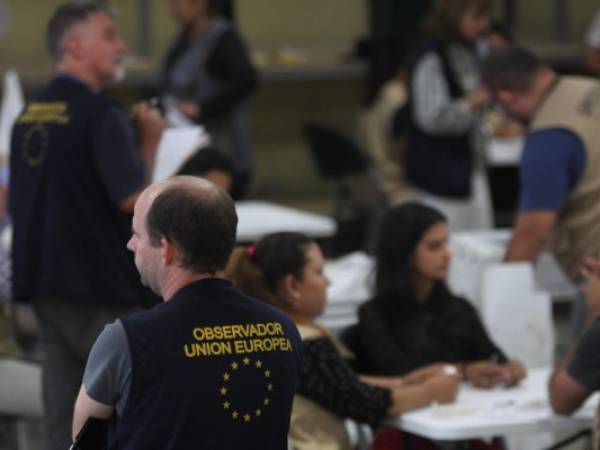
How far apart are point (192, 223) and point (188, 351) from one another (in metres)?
A: 0.23

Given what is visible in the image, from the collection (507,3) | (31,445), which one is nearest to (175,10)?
(31,445)

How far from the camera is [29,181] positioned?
4520 mm

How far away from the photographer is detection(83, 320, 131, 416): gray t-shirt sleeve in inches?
109

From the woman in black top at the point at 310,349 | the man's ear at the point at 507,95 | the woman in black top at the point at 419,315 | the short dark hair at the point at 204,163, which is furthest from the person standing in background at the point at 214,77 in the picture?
the woman in black top at the point at 310,349

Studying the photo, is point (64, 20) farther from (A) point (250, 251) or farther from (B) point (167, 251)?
(B) point (167, 251)

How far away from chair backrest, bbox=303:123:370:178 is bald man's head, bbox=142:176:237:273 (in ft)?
23.9

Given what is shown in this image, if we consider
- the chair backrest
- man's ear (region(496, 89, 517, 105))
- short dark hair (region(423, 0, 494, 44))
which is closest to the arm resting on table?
man's ear (region(496, 89, 517, 105))

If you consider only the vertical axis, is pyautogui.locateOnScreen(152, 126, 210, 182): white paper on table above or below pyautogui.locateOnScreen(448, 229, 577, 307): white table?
above

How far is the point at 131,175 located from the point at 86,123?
21cm

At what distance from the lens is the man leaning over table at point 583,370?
13.1 ft

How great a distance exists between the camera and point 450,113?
22.9ft

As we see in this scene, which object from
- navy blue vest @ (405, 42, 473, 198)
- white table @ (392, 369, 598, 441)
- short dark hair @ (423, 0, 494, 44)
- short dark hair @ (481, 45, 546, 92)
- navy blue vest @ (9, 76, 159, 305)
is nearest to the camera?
white table @ (392, 369, 598, 441)

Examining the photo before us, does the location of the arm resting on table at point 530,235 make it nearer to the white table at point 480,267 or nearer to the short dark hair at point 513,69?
the white table at point 480,267

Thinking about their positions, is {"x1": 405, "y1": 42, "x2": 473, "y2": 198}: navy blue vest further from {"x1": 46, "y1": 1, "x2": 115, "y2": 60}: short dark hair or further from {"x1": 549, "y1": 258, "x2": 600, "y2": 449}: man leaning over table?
{"x1": 549, "y1": 258, "x2": 600, "y2": 449}: man leaning over table
